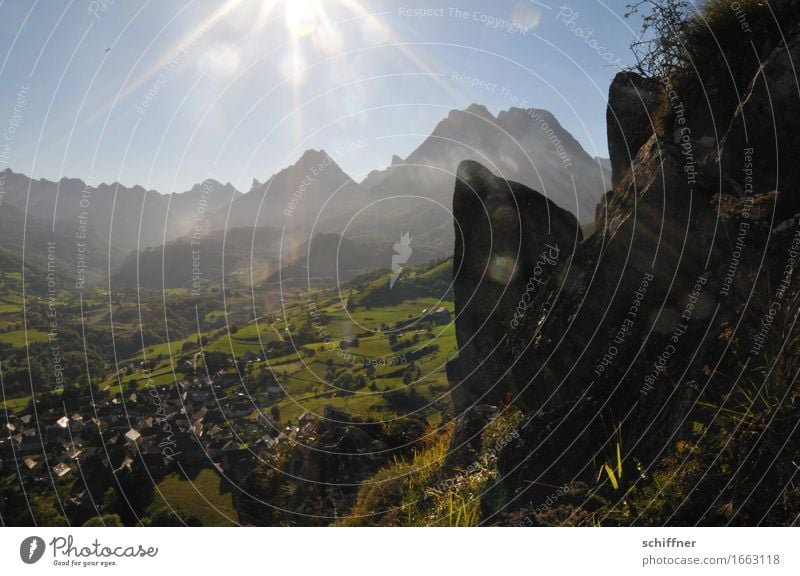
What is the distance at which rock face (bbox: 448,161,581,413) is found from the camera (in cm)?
1895

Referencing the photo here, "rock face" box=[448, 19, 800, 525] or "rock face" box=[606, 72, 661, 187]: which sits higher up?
"rock face" box=[606, 72, 661, 187]

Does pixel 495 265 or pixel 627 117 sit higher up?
pixel 627 117

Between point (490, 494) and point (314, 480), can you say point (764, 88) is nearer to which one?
point (490, 494)

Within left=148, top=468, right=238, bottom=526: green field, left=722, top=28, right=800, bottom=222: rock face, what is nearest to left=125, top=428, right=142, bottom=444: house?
left=148, top=468, right=238, bottom=526: green field

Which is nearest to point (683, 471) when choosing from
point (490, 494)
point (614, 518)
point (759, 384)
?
point (614, 518)

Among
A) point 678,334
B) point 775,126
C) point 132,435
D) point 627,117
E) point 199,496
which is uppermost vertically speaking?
point 627,117

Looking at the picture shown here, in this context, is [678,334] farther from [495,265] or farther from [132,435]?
[132,435]

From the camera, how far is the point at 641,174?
39.2ft

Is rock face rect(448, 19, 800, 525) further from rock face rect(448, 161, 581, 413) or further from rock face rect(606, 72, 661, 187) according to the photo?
rock face rect(448, 161, 581, 413)

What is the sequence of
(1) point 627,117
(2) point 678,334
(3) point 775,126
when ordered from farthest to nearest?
(1) point 627,117 < (3) point 775,126 < (2) point 678,334

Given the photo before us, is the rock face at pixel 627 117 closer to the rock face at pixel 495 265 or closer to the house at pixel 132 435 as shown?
the rock face at pixel 495 265

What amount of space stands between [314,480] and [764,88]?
49.7 feet

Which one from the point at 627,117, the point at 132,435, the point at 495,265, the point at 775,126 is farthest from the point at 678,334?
the point at 132,435

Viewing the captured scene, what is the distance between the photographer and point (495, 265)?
20.7 meters
